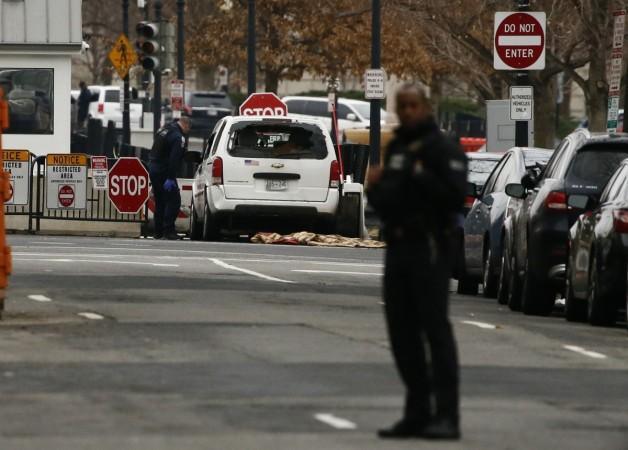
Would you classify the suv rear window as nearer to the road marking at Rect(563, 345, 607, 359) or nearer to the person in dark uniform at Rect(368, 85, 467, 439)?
the road marking at Rect(563, 345, 607, 359)

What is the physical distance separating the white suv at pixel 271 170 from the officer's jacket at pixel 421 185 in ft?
62.2

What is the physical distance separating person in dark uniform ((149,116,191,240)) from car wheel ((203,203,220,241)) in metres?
1.91

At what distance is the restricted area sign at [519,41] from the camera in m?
28.7

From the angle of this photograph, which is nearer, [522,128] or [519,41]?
[519,41]

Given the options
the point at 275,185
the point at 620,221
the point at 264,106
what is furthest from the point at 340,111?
the point at 620,221

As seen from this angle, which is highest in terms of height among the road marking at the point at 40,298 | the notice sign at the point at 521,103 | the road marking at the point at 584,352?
the notice sign at the point at 521,103

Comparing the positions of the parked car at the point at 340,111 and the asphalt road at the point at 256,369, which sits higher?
the parked car at the point at 340,111

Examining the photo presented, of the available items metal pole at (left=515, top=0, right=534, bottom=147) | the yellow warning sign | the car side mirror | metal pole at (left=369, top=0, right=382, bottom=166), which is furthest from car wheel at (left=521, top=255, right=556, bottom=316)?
the yellow warning sign

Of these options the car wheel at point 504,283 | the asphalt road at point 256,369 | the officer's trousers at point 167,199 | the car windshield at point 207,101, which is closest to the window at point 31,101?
the officer's trousers at point 167,199

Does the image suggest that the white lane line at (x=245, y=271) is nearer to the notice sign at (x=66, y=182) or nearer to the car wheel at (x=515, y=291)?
the car wheel at (x=515, y=291)

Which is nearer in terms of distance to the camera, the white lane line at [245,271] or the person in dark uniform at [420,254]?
the person in dark uniform at [420,254]

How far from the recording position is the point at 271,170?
2923 centimetres

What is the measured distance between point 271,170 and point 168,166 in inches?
140

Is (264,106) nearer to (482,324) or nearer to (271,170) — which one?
(271,170)
